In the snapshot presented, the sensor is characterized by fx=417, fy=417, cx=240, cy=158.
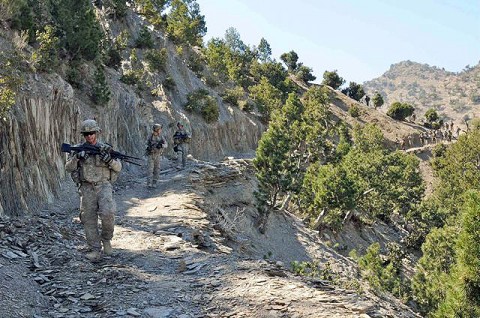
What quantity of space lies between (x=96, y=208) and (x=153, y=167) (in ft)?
32.7

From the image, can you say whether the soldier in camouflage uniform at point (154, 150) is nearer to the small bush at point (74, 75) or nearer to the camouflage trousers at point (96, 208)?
the small bush at point (74, 75)

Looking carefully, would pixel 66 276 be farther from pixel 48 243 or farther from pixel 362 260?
pixel 362 260

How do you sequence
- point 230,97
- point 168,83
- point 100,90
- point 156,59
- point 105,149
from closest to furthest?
point 105,149 < point 100,90 < point 168,83 < point 156,59 < point 230,97

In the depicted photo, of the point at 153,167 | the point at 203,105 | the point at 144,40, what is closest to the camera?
the point at 153,167

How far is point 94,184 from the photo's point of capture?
817 centimetres

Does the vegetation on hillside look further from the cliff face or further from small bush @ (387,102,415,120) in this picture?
small bush @ (387,102,415,120)

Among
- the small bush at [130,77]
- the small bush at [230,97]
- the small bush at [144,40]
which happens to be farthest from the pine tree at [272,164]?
the small bush at [230,97]

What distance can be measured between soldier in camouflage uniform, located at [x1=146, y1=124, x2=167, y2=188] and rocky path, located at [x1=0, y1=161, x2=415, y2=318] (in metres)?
5.80

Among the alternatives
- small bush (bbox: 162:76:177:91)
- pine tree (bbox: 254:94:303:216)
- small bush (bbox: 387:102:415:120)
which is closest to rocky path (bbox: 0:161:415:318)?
pine tree (bbox: 254:94:303:216)

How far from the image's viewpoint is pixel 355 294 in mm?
6836

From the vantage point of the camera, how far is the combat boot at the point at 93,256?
813 centimetres

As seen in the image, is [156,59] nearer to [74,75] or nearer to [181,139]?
[74,75]

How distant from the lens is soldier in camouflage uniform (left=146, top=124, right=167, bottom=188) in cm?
1672

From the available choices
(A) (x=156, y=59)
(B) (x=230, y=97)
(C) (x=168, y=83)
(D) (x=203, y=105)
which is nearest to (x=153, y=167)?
(C) (x=168, y=83)
